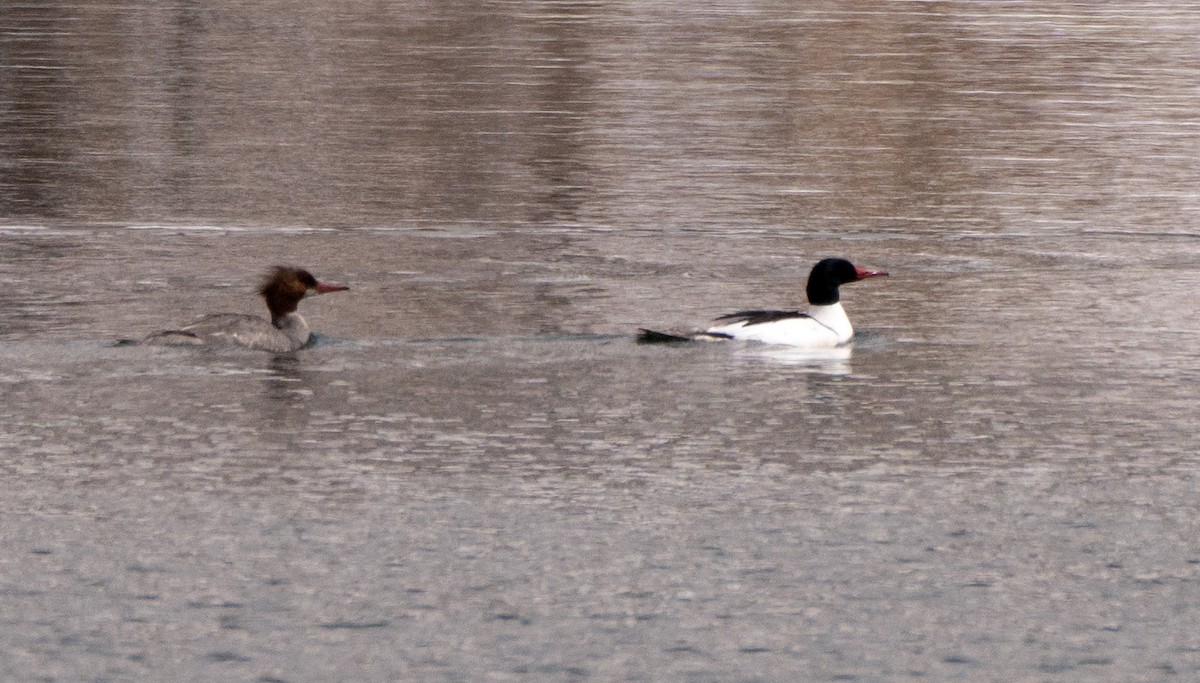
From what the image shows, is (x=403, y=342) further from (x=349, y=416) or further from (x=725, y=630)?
(x=725, y=630)

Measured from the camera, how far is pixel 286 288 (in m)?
12.2

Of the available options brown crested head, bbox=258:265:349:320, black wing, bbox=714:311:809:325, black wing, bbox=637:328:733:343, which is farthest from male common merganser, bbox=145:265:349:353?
black wing, bbox=714:311:809:325

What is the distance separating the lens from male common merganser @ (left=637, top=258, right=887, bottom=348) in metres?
12.0

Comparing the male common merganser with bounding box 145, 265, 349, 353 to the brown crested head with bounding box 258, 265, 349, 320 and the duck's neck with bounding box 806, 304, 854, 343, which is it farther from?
the duck's neck with bounding box 806, 304, 854, 343

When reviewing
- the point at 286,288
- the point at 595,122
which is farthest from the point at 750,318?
the point at 595,122

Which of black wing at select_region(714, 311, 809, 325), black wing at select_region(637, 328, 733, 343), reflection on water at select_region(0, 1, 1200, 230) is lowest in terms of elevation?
reflection on water at select_region(0, 1, 1200, 230)

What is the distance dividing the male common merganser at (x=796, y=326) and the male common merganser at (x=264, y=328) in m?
1.84

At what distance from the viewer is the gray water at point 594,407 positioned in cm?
700

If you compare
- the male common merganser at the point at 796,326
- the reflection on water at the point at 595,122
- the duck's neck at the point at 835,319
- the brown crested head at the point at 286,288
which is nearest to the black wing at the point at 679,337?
the male common merganser at the point at 796,326

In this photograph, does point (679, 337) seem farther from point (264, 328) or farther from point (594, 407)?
point (264, 328)

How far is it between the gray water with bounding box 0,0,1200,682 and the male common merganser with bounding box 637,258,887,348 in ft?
0.38

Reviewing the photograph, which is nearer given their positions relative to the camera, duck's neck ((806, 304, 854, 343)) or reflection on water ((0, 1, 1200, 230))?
duck's neck ((806, 304, 854, 343))

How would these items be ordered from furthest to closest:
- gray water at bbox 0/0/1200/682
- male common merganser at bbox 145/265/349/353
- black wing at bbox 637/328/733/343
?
black wing at bbox 637/328/733/343 < male common merganser at bbox 145/265/349/353 < gray water at bbox 0/0/1200/682

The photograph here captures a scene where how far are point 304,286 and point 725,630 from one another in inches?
233
